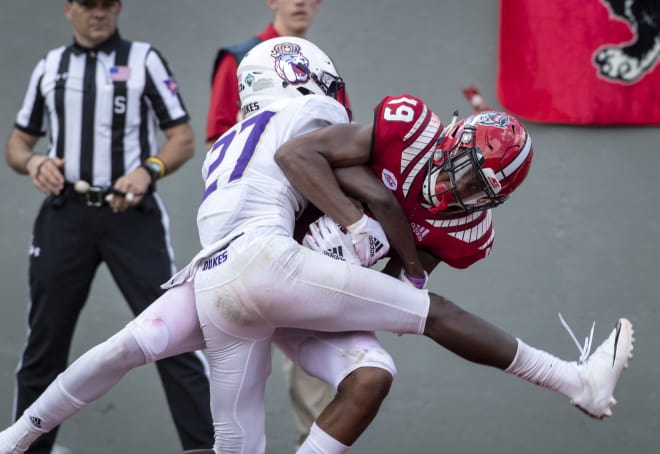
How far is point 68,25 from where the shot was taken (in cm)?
561

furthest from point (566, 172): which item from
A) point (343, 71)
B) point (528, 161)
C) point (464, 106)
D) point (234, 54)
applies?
point (528, 161)

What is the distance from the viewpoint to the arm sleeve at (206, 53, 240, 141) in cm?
489

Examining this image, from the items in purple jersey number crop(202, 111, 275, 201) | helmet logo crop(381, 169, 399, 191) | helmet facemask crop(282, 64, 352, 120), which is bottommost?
helmet logo crop(381, 169, 399, 191)

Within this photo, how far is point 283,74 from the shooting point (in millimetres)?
3576

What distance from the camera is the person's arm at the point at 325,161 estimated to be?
3379 millimetres

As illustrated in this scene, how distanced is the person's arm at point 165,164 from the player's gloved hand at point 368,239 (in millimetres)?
1527

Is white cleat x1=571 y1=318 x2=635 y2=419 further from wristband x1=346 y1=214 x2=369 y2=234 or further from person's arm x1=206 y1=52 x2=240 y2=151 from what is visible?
person's arm x1=206 y1=52 x2=240 y2=151

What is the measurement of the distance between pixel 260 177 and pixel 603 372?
1.20 metres

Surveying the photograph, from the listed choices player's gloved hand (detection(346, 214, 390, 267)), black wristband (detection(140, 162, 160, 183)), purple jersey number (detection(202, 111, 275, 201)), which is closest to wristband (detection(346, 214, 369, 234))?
player's gloved hand (detection(346, 214, 390, 267))

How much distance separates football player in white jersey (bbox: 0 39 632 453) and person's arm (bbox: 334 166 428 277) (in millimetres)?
13

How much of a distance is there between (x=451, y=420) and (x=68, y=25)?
2554 mm

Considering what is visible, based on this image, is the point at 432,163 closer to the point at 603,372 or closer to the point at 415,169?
the point at 415,169

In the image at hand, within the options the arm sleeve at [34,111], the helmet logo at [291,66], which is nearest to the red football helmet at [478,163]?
the helmet logo at [291,66]

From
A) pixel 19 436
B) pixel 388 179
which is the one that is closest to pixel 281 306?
pixel 388 179
